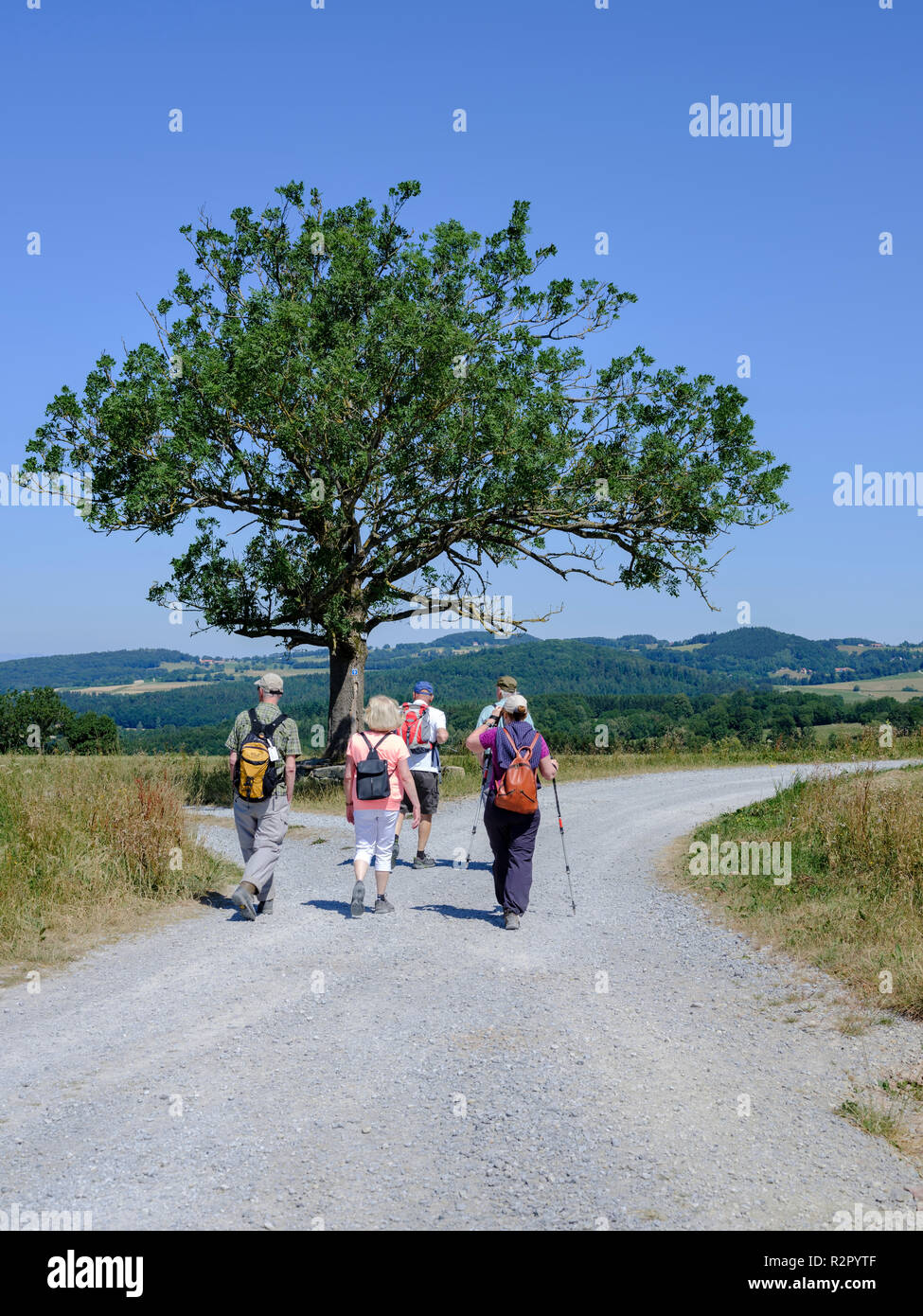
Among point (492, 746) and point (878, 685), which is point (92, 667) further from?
point (492, 746)

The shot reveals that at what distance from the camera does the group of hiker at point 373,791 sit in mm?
9594

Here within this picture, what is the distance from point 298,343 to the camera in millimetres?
18281

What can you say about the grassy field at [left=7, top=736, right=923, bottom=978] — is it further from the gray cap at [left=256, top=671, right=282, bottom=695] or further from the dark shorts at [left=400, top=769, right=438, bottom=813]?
the dark shorts at [left=400, top=769, right=438, bottom=813]

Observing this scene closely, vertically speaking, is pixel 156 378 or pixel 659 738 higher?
pixel 156 378

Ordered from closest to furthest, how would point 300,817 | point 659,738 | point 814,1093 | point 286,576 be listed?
Answer: point 814,1093 < point 300,817 < point 286,576 < point 659,738

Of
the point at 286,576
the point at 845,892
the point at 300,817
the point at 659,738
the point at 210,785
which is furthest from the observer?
the point at 659,738

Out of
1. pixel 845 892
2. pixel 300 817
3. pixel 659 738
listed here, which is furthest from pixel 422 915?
pixel 659 738

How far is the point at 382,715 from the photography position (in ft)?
32.9

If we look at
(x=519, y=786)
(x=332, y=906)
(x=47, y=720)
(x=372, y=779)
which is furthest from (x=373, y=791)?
(x=47, y=720)

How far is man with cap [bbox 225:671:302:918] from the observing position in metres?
9.71

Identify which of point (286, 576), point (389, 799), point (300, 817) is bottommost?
point (300, 817)

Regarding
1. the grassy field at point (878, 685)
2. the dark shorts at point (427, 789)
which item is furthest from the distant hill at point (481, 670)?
the dark shorts at point (427, 789)

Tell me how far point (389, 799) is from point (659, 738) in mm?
23859
